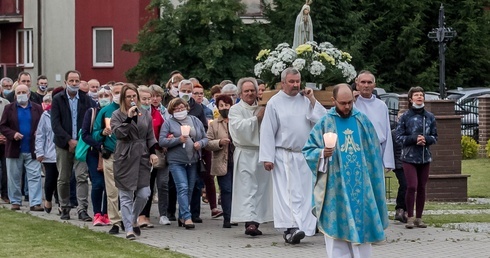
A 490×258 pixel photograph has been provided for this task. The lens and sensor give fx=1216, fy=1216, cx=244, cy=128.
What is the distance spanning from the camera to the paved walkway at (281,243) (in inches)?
545

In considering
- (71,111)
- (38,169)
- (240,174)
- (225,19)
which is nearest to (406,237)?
(240,174)

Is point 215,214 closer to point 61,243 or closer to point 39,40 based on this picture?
point 61,243

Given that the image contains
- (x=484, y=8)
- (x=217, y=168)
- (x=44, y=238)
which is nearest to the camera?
(x=44, y=238)

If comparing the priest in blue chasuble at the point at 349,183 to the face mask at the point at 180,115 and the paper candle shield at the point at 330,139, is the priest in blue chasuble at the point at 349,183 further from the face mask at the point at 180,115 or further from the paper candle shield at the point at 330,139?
the face mask at the point at 180,115

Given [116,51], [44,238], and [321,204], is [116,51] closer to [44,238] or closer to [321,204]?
[44,238]

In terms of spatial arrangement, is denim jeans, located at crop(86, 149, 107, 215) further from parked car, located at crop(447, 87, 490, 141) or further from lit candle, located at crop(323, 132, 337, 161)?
parked car, located at crop(447, 87, 490, 141)

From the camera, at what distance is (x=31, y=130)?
19.7 meters

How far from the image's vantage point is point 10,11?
2216 inches

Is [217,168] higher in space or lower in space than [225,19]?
lower

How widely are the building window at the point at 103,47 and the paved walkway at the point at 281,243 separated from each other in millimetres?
36910

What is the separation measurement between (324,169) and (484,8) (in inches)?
1667

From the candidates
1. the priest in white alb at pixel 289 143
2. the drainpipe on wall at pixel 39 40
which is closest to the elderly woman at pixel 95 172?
the priest in white alb at pixel 289 143

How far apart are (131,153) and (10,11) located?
140 feet

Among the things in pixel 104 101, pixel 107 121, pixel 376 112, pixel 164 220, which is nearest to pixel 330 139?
pixel 376 112
